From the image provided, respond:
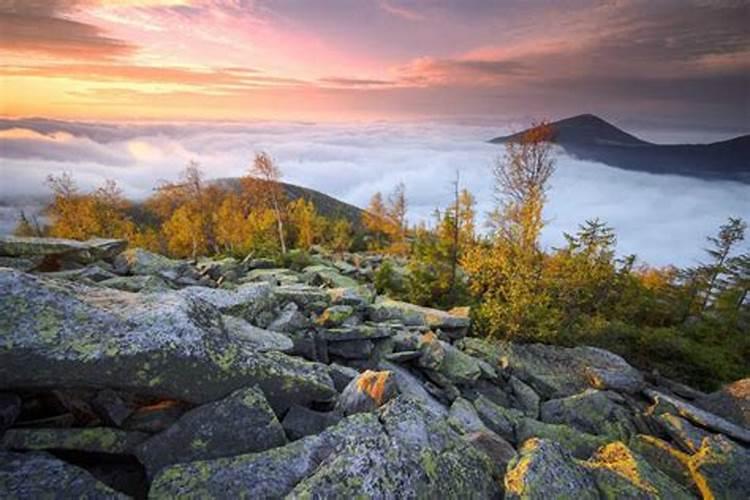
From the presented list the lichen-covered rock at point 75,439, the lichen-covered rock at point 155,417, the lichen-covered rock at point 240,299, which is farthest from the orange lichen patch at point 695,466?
the lichen-covered rock at point 240,299

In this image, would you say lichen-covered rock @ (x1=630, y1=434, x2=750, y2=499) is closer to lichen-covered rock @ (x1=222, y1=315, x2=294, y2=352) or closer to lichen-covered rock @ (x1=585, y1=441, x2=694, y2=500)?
lichen-covered rock @ (x1=585, y1=441, x2=694, y2=500)

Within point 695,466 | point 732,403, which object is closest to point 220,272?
point 695,466

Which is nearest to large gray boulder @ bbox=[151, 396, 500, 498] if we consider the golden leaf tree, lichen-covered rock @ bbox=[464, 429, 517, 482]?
lichen-covered rock @ bbox=[464, 429, 517, 482]

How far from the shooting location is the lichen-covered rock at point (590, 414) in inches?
531

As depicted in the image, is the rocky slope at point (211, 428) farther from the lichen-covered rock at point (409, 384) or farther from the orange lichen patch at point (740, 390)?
the orange lichen patch at point (740, 390)

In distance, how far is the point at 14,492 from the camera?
4.63m

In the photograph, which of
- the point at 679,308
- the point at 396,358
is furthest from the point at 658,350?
the point at 396,358

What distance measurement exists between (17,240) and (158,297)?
9.06 m

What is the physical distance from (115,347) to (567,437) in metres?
11.2

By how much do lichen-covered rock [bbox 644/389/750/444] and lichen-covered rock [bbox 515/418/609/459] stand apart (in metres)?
4.92

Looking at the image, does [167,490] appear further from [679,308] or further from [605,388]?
[679,308]

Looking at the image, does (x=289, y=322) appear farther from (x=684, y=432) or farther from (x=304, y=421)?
(x=684, y=432)

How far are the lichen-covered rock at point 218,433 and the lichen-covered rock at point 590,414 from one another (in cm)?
1146

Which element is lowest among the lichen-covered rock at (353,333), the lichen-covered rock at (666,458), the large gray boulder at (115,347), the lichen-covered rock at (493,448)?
the lichen-covered rock at (666,458)
